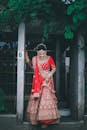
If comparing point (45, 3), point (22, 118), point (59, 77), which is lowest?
point (22, 118)

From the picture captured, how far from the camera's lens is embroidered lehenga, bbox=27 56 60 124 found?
31.2 ft

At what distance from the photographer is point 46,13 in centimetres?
942

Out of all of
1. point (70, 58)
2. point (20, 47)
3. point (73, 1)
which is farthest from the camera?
point (70, 58)

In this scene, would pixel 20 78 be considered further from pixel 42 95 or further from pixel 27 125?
pixel 27 125

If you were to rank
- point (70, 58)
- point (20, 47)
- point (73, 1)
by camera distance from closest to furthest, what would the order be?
point (73, 1)
point (20, 47)
point (70, 58)

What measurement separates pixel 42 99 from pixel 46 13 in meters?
1.88

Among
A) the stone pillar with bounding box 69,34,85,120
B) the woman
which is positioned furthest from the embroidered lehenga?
the stone pillar with bounding box 69,34,85,120

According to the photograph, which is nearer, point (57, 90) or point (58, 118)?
point (58, 118)

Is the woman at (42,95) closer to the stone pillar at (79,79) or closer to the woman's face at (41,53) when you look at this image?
the woman's face at (41,53)

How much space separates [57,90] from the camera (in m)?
11.4

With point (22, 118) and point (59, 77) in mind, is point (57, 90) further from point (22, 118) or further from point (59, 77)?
point (22, 118)

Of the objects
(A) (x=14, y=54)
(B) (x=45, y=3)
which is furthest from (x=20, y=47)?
(B) (x=45, y=3)

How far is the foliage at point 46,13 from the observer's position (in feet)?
29.7

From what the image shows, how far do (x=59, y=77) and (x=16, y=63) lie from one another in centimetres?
160
